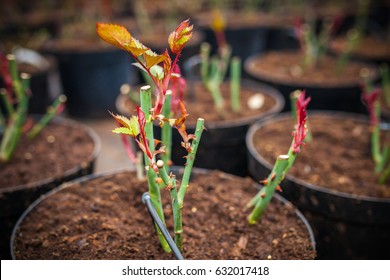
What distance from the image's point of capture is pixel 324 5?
4.10 m

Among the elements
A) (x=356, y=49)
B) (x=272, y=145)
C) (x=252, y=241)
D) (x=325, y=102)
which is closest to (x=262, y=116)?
(x=272, y=145)

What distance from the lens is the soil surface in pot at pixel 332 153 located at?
1211 millimetres

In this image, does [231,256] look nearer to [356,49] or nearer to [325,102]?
[325,102]

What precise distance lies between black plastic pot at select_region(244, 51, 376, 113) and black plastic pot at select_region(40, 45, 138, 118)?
1.03 metres

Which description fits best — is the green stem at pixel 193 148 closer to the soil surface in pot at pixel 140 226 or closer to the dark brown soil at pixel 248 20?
the soil surface in pot at pixel 140 226

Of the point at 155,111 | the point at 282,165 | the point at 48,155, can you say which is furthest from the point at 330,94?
the point at 155,111

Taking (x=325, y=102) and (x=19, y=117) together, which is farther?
(x=325, y=102)

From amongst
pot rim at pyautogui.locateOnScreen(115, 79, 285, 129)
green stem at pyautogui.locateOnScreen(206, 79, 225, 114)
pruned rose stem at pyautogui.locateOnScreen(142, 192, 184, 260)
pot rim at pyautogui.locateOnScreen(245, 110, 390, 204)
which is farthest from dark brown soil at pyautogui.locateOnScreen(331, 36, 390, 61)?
pruned rose stem at pyautogui.locateOnScreen(142, 192, 184, 260)

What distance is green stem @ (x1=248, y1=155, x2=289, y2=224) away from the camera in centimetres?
85

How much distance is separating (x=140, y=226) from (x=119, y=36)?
0.51 m

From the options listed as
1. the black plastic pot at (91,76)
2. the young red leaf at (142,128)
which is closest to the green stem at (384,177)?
the young red leaf at (142,128)

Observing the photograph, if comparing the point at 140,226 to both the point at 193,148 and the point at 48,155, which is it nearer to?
the point at 193,148
